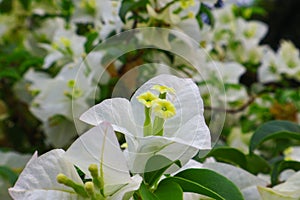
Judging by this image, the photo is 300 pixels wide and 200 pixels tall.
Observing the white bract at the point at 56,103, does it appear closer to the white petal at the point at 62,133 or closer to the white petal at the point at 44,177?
the white petal at the point at 62,133

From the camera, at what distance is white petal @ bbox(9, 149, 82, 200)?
15.2 inches

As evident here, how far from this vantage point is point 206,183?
1.42 feet

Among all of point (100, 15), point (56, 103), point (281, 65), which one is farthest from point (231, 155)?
point (281, 65)

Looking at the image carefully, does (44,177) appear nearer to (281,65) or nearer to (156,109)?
(156,109)

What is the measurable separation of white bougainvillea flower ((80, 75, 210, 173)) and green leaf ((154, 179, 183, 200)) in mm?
20

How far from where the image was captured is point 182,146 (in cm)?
41

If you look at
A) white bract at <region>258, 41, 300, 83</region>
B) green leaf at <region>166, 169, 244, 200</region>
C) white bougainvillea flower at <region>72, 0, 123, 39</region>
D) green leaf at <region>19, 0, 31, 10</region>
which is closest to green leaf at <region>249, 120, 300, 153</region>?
green leaf at <region>166, 169, 244, 200</region>

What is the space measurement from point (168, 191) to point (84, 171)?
68 millimetres

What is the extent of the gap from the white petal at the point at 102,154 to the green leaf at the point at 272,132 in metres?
0.26

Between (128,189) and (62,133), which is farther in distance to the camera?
(62,133)

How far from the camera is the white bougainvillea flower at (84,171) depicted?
1.25ft

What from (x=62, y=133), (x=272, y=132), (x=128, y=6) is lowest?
(x=62, y=133)

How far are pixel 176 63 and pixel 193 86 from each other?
31 centimetres

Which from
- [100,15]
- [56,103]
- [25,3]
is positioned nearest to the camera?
[56,103]
